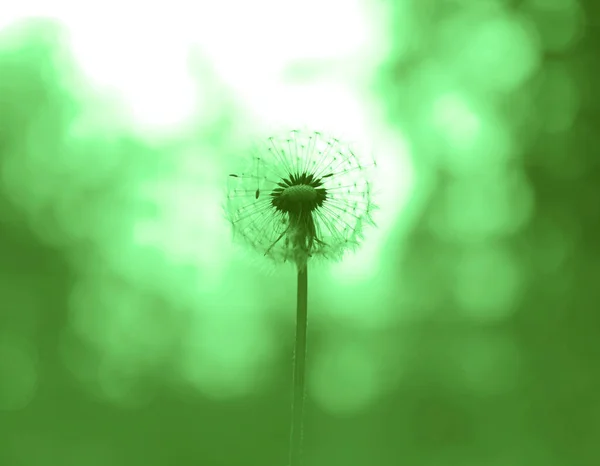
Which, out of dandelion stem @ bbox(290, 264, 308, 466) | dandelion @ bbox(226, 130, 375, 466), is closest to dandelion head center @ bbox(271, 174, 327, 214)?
dandelion @ bbox(226, 130, 375, 466)

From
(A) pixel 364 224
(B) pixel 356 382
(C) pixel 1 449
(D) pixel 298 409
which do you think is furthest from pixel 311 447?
(D) pixel 298 409

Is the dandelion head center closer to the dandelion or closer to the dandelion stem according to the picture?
the dandelion

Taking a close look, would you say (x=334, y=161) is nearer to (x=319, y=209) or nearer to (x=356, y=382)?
(x=319, y=209)

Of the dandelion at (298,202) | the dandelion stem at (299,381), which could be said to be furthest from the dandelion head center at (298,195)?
the dandelion stem at (299,381)

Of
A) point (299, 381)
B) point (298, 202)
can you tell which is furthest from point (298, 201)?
point (299, 381)

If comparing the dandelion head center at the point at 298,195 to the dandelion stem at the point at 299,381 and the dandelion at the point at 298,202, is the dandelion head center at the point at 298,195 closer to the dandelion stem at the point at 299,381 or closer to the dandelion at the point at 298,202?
the dandelion at the point at 298,202

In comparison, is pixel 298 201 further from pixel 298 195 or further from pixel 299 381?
pixel 299 381
